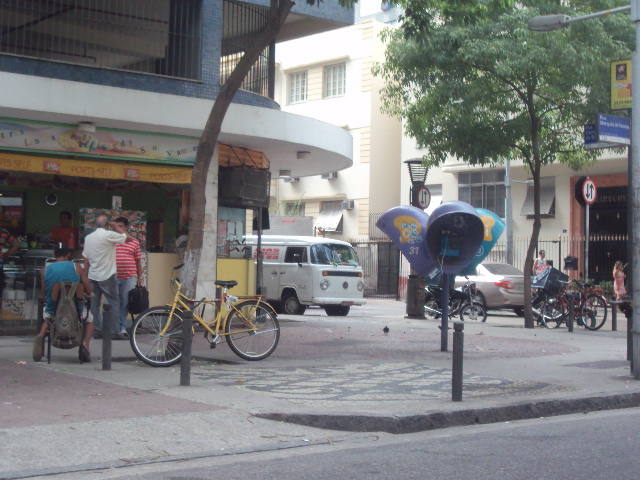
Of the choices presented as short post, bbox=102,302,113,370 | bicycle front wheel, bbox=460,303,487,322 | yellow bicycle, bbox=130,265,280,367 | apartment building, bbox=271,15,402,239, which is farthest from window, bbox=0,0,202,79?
apartment building, bbox=271,15,402,239

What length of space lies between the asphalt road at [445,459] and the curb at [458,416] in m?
0.15

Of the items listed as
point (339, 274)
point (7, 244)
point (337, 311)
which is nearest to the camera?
point (7, 244)

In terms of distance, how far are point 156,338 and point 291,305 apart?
11.9 meters

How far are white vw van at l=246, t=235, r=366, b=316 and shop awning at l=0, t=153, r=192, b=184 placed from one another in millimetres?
6999

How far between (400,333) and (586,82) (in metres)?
6.80

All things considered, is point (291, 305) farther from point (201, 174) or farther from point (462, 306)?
point (201, 174)

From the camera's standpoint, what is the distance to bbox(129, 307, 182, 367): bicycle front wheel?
10.4 m

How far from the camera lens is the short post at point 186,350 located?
30.0 ft

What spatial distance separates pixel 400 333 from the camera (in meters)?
16.5

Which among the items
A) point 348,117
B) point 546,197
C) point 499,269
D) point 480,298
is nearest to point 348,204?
point 348,117

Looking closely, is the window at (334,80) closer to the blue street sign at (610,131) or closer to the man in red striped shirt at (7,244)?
the man in red striped shirt at (7,244)

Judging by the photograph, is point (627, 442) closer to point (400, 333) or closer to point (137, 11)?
point (400, 333)

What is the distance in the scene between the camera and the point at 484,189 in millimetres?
33969

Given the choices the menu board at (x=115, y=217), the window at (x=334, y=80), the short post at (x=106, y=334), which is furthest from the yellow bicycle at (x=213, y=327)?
the window at (x=334, y=80)
